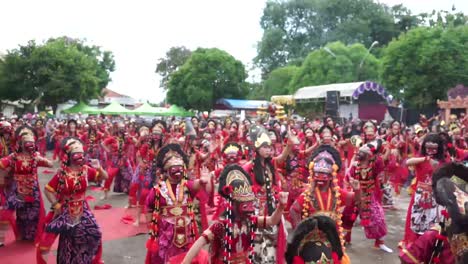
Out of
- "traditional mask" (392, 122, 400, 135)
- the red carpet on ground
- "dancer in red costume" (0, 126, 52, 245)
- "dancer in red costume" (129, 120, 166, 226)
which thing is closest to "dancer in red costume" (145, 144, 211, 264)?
"dancer in red costume" (0, 126, 52, 245)

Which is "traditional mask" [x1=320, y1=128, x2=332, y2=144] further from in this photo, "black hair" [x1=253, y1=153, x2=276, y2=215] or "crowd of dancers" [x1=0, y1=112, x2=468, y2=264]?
"black hair" [x1=253, y1=153, x2=276, y2=215]

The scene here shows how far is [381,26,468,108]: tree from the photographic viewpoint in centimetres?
2412

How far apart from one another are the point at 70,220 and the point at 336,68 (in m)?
34.7

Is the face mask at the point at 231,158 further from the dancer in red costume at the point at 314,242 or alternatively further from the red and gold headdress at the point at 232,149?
the dancer in red costume at the point at 314,242

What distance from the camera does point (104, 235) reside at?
8297 millimetres

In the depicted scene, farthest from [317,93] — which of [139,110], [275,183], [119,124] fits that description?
[275,183]

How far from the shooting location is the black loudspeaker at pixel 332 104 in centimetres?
2495

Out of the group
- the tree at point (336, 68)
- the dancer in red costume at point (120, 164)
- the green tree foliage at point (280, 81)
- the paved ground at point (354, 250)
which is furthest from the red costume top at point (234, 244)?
the green tree foliage at point (280, 81)

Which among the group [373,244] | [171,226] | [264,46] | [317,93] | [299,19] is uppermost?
[299,19]

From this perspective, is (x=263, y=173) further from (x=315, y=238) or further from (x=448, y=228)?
(x=448, y=228)

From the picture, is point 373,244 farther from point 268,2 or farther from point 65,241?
point 268,2

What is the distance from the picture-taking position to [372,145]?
7.71 m

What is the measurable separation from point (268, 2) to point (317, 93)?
3912 centimetres

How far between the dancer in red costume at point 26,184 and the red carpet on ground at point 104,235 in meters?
0.24
